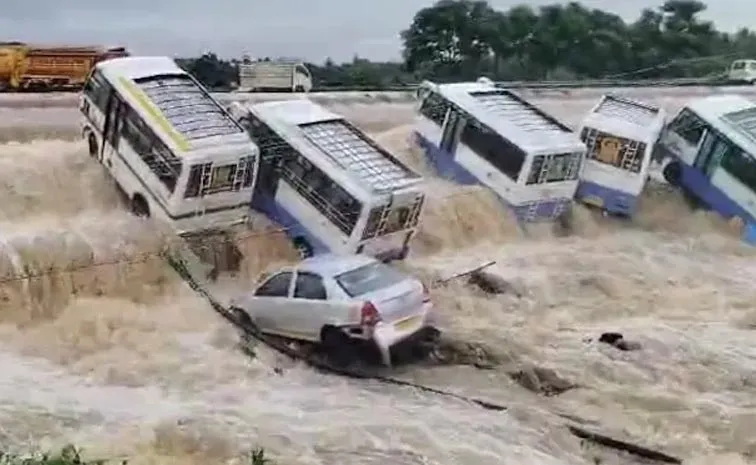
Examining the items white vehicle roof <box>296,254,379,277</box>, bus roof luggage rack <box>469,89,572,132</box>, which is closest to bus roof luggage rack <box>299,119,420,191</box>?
white vehicle roof <box>296,254,379,277</box>

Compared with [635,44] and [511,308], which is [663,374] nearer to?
[511,308]

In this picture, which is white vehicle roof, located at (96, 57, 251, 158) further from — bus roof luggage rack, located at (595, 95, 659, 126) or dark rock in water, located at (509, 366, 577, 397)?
bus roof luggage rack, located at (595, 95, 659, 126)

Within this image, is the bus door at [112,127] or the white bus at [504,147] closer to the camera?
the bus door at [112,127]

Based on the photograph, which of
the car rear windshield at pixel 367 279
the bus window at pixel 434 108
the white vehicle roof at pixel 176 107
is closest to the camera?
the car rear windshield at pixel 367 279

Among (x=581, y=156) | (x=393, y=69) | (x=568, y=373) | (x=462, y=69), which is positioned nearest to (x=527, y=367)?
(x=568, y=373)

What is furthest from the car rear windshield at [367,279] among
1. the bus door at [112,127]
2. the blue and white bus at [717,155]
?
the blue and white bus at [717,155]

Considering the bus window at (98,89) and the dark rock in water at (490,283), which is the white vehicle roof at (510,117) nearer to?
the dark rock in water at (490,283)
